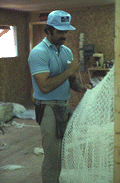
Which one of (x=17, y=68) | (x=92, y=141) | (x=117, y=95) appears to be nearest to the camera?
(x=117, y=95)

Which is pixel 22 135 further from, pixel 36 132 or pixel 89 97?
pixel 89 97

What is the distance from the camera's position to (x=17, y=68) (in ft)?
20.4

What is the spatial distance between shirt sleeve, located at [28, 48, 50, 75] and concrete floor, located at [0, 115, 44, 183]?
1437 mm

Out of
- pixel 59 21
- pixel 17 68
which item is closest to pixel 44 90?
pixel 59 21

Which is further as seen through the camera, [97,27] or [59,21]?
[97,27]

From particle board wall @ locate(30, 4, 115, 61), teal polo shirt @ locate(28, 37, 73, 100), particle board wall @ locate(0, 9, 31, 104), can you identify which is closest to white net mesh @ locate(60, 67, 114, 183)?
teal polo shirt @ locate(28, 37, 73, 100)

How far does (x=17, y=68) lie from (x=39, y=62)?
15.4 ft

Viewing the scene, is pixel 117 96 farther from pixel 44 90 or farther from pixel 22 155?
pixel 22 155

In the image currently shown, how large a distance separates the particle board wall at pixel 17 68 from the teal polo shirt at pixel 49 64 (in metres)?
4.07

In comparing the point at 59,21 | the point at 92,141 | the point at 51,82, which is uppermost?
the point at 59,21

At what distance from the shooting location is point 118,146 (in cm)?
99

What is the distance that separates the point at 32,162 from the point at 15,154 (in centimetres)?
34

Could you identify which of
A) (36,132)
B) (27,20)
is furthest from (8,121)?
(27,20)

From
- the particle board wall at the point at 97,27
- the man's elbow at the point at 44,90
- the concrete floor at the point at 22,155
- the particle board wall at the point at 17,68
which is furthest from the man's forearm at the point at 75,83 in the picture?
the particle board wall at the point at 17,68
